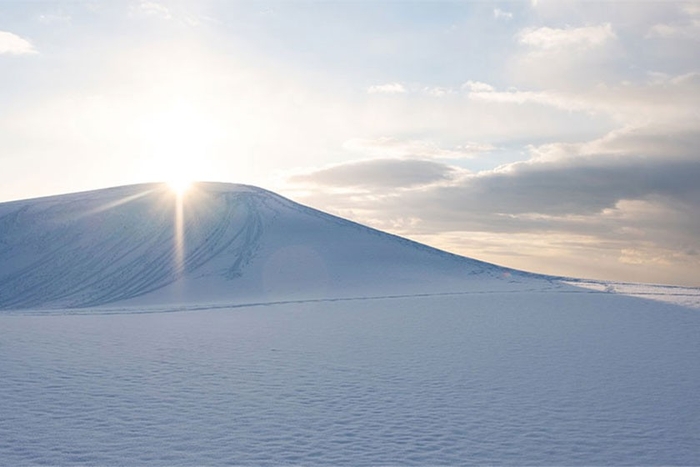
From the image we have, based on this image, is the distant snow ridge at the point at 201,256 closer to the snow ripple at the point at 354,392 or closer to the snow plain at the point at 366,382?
the snow plain at the point at 366,382

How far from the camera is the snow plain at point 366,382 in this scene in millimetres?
10023

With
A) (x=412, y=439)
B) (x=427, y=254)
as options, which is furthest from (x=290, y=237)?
(x=412, y=439)

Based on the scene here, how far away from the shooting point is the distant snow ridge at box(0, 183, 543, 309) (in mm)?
42969

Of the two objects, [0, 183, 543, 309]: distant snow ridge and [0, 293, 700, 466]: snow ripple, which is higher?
[0, 183, 543, 309]: distant snow ridge

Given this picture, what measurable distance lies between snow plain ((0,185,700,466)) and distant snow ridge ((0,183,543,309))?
6693mm

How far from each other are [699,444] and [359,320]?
16815 millimetres

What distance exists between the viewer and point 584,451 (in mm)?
10070

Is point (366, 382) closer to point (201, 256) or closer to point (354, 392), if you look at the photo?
point (354, 392)

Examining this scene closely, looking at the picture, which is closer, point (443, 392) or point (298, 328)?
point (443, 392)

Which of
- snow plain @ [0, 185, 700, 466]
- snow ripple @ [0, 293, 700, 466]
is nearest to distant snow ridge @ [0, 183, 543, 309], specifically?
snow plain @ [0, 185, 700, 466]

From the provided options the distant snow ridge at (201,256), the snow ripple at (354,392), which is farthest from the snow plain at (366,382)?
the distant snow ridge at (201,256)

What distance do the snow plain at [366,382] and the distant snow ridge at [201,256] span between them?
6693mm

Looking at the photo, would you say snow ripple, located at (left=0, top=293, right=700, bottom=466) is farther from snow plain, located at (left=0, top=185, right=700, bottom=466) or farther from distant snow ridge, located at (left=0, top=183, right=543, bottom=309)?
distant snow ridge, located at (left=0, top=183, right=543, bottom=309)

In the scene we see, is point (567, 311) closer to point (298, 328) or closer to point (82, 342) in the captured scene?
point (298, 328)
